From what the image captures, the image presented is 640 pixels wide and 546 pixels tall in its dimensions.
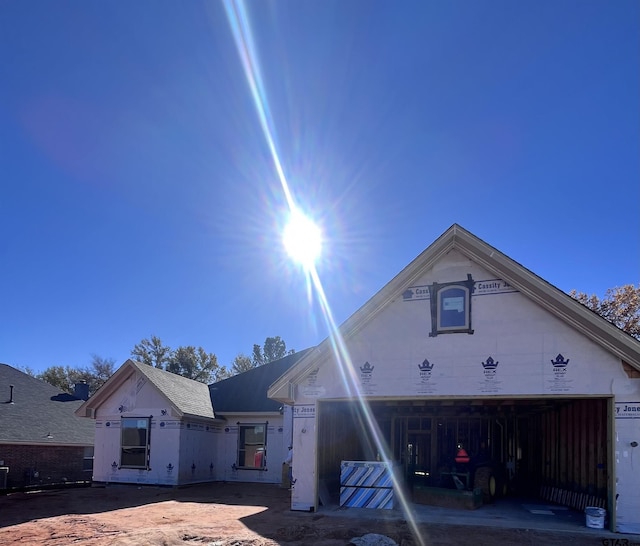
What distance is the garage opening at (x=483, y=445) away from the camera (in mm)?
14438

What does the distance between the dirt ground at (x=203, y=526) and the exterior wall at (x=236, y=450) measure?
4.72 meters

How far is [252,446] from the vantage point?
21422 mm

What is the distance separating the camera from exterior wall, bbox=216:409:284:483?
20.7 meters

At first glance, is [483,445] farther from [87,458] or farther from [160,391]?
[87,458]

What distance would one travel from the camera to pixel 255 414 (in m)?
21.1

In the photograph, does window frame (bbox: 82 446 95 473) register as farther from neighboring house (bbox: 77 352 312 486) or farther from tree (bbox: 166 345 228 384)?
tree (bbox: 166 345 228 384)

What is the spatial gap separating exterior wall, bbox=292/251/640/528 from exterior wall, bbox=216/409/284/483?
6.85 metres

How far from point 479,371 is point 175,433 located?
38.0 ft

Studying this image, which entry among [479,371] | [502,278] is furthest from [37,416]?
[502,278]

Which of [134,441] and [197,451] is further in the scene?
[197,451]

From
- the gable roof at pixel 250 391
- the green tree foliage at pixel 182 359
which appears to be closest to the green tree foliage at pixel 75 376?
the green tree foliage at pixel 182 359

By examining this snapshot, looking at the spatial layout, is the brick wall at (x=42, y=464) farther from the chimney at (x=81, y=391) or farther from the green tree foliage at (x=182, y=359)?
the green tree foliage at (x=182, y=359)

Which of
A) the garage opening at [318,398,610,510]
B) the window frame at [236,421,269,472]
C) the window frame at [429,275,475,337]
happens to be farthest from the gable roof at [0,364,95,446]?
the window frame at [429,275,475,337]

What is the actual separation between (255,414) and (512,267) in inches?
478
